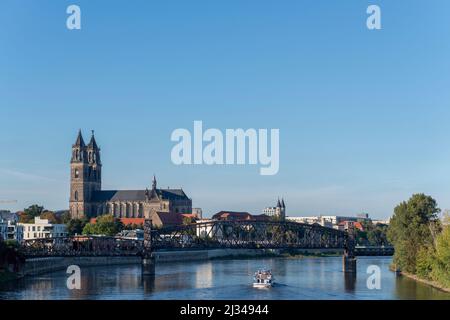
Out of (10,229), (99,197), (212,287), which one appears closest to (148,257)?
(212,287)

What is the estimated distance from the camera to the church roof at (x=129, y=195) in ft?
415

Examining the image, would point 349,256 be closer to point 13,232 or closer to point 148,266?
point 148,266

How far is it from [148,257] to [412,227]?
18148mm

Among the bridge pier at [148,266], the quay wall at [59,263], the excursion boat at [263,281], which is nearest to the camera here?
the excursion boat at [263,281]

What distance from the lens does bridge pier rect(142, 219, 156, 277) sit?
55.2 metres

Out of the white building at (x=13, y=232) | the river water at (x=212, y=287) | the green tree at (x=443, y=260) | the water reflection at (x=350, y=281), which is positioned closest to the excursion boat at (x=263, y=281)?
the river water at (x=212, y=287)

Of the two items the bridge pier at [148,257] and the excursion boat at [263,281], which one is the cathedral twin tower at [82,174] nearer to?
the bridge pier at [148,257]

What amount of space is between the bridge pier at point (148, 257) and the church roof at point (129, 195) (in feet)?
213

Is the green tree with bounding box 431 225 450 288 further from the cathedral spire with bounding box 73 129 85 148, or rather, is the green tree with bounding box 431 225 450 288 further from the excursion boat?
the cathedral spire with bounding box 73 129 85 148

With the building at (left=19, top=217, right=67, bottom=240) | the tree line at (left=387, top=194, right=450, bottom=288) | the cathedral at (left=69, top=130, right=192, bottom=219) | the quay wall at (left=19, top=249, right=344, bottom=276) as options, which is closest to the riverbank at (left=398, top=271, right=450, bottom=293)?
the tree line at (left=387, top=194, right=450, bottom=288)

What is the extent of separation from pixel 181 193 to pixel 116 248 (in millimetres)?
60033

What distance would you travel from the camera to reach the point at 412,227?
5409 cm

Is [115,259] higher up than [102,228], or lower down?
lower down
